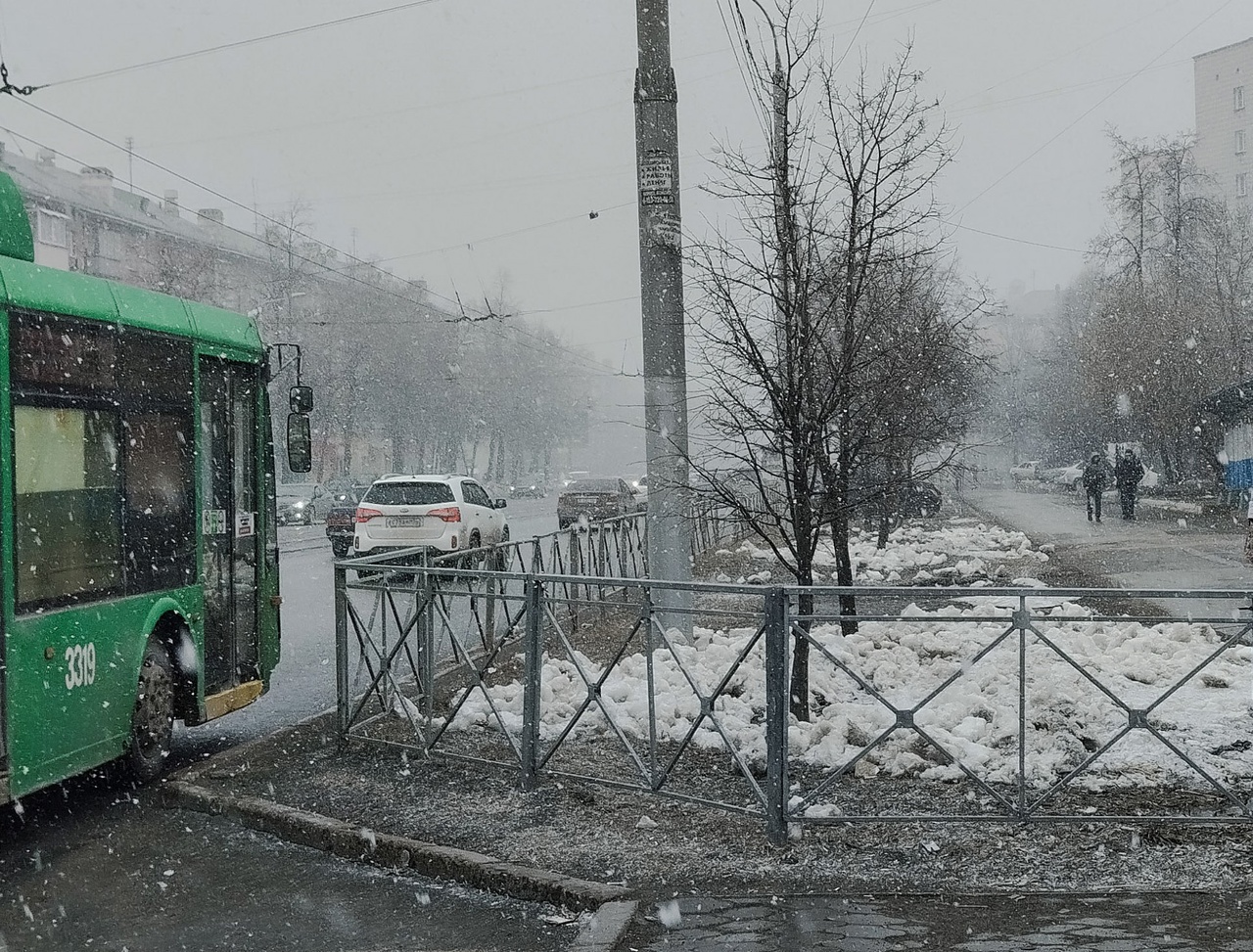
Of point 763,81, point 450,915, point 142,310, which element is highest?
point 763,81

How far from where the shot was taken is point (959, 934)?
15.6 feet

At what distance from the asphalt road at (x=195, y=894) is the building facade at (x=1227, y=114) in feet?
279

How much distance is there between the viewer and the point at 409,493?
2295 cm

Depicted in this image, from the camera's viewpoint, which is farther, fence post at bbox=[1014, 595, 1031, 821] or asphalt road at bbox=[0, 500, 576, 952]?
fence post at bbox=[1014, 595, 1031, 821]

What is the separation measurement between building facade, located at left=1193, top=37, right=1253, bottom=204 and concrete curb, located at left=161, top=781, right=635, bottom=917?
278 ft

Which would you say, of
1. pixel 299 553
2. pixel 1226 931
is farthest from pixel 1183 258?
pixel 1226 931

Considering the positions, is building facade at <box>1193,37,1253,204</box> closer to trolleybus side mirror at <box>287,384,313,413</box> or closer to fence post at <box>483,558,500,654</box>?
trolleybus side mirror at <box>287,384,313,413</box>

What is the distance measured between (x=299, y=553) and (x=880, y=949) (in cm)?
2527

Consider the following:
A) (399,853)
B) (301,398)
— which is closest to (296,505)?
(301,398)

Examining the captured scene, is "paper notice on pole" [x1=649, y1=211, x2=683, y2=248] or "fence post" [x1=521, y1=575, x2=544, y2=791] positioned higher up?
"paper notice on pole" [x1=649, y1=211, x2=683, y2=248]

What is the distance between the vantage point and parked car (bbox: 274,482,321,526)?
44469mm

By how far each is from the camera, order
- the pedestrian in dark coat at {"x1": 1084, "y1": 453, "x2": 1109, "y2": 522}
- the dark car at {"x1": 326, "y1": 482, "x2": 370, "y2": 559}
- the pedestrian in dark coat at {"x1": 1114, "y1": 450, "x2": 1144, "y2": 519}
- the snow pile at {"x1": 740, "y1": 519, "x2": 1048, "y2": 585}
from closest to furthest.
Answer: the snow pile at {"x1": 740, "y1": 519, "x2": 1048, "y2": 585}, the dark car at {"x1": 326, "y1": 482, "x2": 370, "y2": 559}, the pedestrian in dark coat at {"x1": 1084, "y1": 453, "x2": 1109, "y2": 522}, the pedestrian in dark coat at {"x1": 1114, "y1": 450, "x2": 1144, "y2": 519}

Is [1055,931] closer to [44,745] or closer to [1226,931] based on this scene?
[1226,931]

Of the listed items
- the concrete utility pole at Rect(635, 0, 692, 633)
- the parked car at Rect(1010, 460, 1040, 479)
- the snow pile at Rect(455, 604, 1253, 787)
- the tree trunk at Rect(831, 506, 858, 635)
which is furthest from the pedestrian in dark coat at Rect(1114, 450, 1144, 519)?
the parked car at Rect(1010, 460, 1040, 479)
